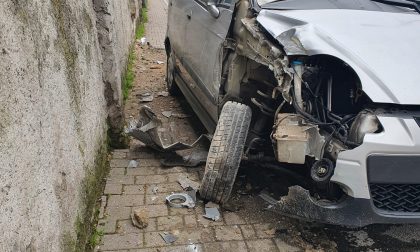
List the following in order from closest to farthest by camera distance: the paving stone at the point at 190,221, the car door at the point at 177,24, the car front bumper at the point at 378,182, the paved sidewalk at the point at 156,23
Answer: the car front bumper at the point at 378,182
the paving stone at the point at 190,221
the car door at the point at 177,24
the paved sidewalk at the point at 156,23

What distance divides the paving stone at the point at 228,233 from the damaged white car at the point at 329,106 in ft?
0.84

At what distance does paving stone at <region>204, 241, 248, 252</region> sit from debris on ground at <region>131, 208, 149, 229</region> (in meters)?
0.50

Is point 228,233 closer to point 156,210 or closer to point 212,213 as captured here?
point 212,213

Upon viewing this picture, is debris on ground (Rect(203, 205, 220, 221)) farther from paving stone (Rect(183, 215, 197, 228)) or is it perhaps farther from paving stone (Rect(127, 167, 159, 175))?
paving stone (Rect(127, 167, 159, 175))

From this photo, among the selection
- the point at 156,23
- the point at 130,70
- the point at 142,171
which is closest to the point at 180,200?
the point at 142,171

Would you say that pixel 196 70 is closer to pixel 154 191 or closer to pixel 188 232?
pixel 154 191

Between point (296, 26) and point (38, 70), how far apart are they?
1.76 m

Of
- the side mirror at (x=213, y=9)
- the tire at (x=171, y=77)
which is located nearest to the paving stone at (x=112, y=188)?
the side mirror at (x=213, y=9)

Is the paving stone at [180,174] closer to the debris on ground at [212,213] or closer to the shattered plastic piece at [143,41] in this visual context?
the debris on ground at [212,213]

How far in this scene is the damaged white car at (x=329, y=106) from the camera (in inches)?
101

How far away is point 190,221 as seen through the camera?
3.28m

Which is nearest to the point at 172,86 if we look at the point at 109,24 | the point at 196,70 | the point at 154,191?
the point at 196,70

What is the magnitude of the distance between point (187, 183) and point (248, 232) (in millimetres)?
834

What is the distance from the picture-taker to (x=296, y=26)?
9.93ft
